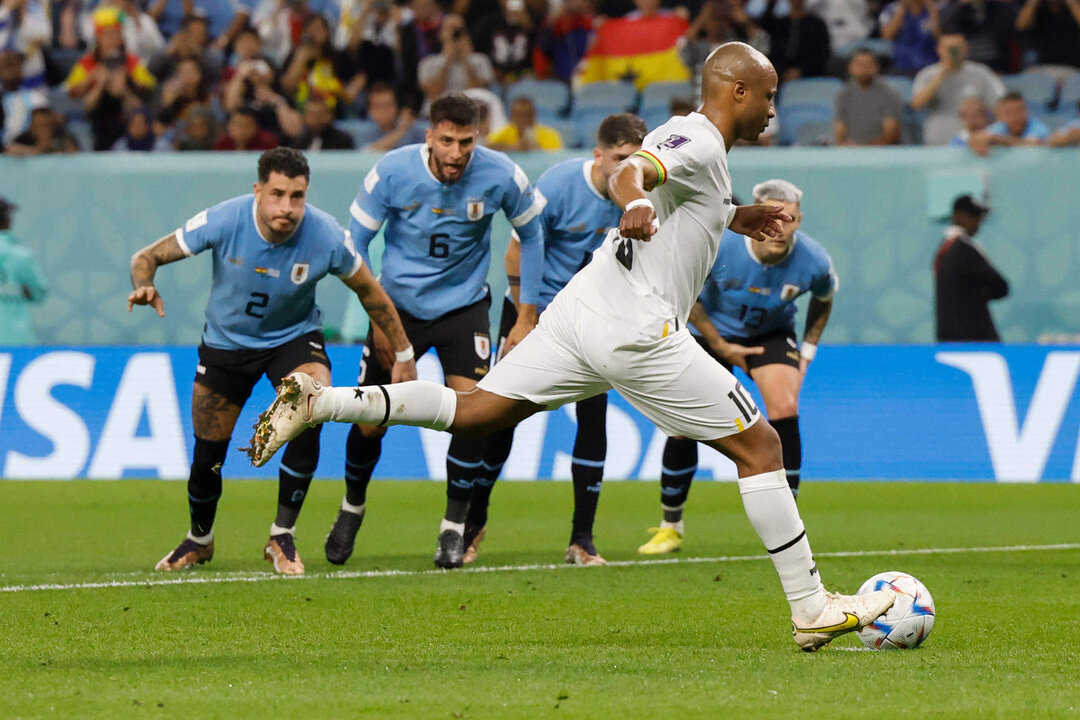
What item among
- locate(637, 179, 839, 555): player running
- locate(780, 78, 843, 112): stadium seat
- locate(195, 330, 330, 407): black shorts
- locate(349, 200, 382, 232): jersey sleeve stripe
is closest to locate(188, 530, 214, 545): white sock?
locate(195, 330, 330, 407): black shorts

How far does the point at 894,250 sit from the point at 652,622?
9.12 meters

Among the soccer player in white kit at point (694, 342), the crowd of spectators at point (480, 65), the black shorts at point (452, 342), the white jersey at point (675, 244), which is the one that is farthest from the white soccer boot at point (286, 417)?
the crowd of spectators at point (480, 65)

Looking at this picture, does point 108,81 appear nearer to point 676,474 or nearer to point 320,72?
point 320,72

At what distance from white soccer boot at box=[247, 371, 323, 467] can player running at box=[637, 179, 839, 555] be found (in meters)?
3.80

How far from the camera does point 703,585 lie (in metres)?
7.60

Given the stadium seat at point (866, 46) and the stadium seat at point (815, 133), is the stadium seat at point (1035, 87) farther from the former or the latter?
the stadium seat at point (815, 133)

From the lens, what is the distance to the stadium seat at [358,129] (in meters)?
16.7

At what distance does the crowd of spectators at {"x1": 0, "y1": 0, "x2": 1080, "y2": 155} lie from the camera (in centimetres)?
1592

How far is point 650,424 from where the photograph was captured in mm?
13125

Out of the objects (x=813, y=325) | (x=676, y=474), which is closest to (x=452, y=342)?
(x=676, y=474)

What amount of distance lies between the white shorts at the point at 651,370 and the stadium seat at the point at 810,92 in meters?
11.4

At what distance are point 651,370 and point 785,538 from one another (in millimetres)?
791

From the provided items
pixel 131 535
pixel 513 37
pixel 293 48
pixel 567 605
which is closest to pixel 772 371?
pixel 567 605

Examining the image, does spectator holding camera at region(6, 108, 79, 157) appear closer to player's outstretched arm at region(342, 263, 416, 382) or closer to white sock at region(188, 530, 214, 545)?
white sock at region(188, 530, 214, 545)
